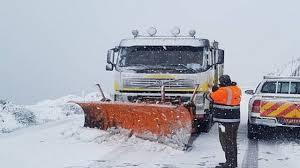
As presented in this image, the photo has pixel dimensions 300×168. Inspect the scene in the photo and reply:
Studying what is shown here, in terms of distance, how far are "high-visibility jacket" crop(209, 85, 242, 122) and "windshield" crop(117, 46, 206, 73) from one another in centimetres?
380

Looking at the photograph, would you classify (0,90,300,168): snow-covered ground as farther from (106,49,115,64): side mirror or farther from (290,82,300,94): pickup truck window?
(106,49,115,64): side mirror

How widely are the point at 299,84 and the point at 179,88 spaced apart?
2.91 metres

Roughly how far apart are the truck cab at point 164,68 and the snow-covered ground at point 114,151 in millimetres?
1200

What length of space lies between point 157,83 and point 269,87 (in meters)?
2.74

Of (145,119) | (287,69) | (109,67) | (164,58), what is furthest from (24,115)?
(287,69)

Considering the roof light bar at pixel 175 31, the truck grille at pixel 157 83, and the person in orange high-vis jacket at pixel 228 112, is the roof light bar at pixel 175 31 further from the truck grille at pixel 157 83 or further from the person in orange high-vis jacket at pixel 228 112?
the person in orange high-vis jacket at pixel 228 112

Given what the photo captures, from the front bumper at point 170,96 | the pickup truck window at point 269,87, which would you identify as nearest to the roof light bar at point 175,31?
the front bumper at point 170,96

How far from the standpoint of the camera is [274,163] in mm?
8977

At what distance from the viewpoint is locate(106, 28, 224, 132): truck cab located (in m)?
12.3

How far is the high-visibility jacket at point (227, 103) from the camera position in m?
8.46

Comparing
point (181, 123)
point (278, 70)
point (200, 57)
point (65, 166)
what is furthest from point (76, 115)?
point (278, 70)

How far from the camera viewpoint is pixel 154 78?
12359mm

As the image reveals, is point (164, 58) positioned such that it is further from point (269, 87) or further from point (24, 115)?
point (24, 115)

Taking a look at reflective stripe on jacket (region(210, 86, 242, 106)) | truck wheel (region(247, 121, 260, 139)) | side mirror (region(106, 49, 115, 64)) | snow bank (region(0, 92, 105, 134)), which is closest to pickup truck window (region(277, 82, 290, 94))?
truck wheel (region(247, 121, 260, 139))
